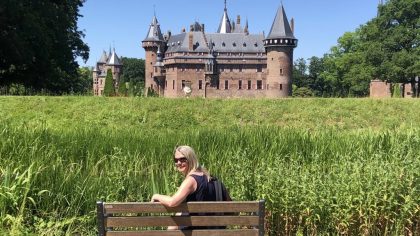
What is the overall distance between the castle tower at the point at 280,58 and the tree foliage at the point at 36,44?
23641mm

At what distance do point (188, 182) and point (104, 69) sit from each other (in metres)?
76.6

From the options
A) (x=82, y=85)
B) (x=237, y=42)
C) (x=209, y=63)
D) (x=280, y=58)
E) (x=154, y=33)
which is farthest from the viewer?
(x=82, y=85)

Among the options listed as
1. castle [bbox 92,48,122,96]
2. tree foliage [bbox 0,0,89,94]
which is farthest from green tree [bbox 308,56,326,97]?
tree foliage [bbox 0,0,89,94]

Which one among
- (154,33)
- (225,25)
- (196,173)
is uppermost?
(225,25)

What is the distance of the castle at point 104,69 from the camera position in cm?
6981

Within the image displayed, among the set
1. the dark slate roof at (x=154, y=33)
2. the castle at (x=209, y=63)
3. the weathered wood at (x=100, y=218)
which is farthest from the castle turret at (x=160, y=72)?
the weathered wood at (x=100, y=218)

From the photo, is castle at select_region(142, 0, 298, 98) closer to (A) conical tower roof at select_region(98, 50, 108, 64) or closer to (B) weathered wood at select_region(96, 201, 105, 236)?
(A) conical tower roof at select_region(98, 50, 108, 64)

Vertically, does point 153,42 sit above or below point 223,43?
above

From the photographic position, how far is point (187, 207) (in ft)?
10.3

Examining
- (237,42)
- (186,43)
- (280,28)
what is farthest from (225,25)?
(280,28)

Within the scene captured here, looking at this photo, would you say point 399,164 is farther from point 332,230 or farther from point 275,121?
point 275,121

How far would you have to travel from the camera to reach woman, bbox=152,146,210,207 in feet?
10.5

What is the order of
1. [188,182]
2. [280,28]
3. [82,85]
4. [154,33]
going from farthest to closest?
[82,85]
[154,33]
[280,28]
[188,182]

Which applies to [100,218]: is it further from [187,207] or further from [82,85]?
[82,85]
